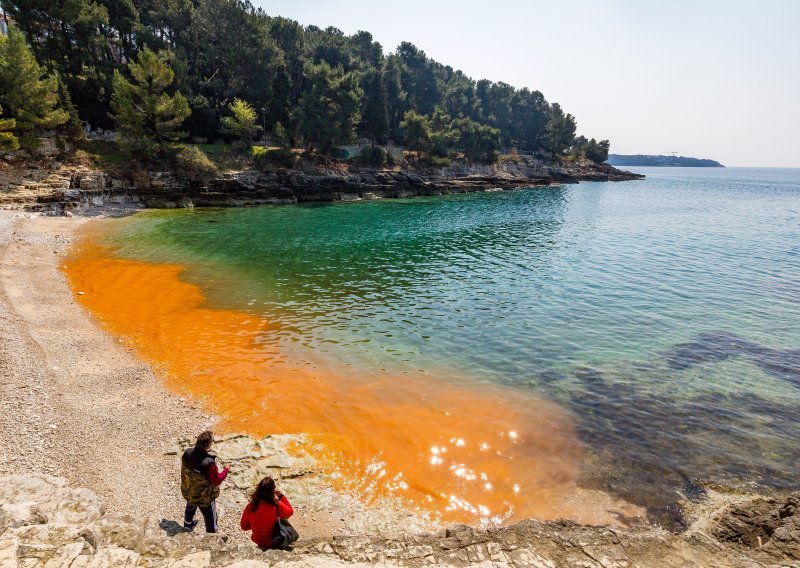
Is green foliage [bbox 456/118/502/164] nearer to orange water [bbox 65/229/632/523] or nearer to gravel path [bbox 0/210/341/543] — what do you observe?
orange water [bbox 65/229/632/523]

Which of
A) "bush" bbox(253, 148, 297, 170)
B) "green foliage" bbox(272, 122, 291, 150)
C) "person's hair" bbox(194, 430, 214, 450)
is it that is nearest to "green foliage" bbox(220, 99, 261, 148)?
"green foliage" bbox(272, 122, 291, 150)

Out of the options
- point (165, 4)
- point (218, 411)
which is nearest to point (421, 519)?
point (218, 411)

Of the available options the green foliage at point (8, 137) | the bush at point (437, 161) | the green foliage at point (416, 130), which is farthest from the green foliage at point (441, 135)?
the green foliage at point (8, 137)

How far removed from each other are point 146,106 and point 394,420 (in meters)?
67.4

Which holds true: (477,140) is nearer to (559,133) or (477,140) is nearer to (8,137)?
(559,133)

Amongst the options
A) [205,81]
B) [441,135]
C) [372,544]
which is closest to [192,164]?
[205,81]

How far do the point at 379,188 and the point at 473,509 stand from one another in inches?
3235

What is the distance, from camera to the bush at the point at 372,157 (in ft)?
304

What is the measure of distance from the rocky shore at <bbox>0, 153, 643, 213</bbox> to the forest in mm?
4477

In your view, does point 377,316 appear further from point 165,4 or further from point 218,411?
point 165,4

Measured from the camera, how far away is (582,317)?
2378 cm

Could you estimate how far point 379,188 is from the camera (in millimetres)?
88062

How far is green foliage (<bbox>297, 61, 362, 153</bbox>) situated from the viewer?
8081cm

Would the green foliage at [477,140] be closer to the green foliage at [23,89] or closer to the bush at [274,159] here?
the bush at [274,159]
